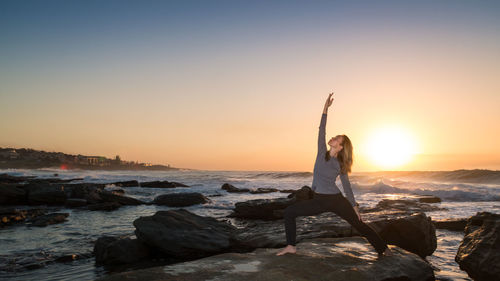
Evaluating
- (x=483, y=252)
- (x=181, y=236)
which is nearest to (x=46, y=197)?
(x=181, y=236)

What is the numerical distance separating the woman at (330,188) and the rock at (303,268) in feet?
1.46

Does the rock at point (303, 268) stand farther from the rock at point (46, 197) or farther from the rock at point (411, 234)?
the rock at point (46, 197)

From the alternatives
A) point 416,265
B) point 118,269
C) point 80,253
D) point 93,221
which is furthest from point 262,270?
point 93,221

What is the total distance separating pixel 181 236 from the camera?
26.5 feet

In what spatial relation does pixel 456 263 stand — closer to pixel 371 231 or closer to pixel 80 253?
pixel 371 231

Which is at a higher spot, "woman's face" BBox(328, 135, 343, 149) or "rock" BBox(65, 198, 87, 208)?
"woman's face" BBox(328, 135, 343, 149)

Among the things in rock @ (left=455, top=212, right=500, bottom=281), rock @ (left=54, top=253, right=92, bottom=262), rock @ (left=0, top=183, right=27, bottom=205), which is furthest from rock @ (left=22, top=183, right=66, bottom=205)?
rock @ (left=455, top=212, right=500, bottom=281)

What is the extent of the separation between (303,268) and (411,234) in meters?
4.34

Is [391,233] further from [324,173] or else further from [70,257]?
[70,257]

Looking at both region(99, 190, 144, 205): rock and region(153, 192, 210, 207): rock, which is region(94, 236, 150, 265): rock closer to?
region(153, 192, 210, 207): rock

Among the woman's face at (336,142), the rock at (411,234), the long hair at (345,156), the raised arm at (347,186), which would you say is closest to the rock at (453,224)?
the rock at (411,234)

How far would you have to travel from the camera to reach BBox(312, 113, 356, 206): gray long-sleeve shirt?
5023 mm

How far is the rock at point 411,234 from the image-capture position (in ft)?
24.2

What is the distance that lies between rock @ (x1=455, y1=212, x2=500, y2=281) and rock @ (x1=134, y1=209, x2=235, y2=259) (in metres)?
5.28
